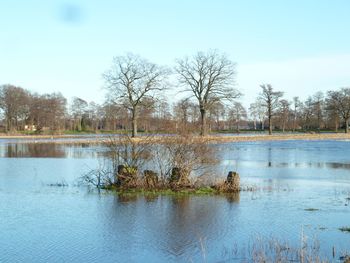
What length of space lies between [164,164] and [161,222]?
6440mm

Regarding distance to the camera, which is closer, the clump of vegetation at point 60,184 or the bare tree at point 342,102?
the clump of vegetation at point 60,184

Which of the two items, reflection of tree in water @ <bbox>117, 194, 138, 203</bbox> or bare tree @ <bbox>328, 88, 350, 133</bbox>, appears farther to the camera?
bare tree @ <bbox>328, 88, 350, 133</bbox>

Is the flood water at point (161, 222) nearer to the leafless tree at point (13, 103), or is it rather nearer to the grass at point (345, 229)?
the grass at point (345, 229)

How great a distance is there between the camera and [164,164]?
20906 mm

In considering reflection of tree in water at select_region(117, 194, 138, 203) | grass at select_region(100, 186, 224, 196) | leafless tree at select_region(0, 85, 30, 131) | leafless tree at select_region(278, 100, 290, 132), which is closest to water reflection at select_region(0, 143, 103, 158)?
grass at select_region(100, 186, 224, 196)

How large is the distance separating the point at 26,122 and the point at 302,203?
8957 cm

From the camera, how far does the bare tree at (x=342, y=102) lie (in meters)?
93.6

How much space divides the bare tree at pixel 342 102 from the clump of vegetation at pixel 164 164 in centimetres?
7937

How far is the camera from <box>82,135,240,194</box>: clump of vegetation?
20312mm

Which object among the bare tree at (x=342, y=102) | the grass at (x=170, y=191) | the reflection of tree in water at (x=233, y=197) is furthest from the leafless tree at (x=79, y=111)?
the reflection of tree in water at (x=233, y=197)

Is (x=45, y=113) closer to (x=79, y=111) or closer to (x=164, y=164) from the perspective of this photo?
(x=79, y=111)

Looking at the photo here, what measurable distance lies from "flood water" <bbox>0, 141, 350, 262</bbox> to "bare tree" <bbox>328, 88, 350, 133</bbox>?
7472cm

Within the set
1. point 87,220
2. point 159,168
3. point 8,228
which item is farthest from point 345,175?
point 8,228

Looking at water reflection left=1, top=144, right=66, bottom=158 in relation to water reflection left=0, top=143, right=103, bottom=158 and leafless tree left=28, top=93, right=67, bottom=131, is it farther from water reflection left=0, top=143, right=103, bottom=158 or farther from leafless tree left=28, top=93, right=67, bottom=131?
leafless tree left=28, top=93, right=67, bottom=131
